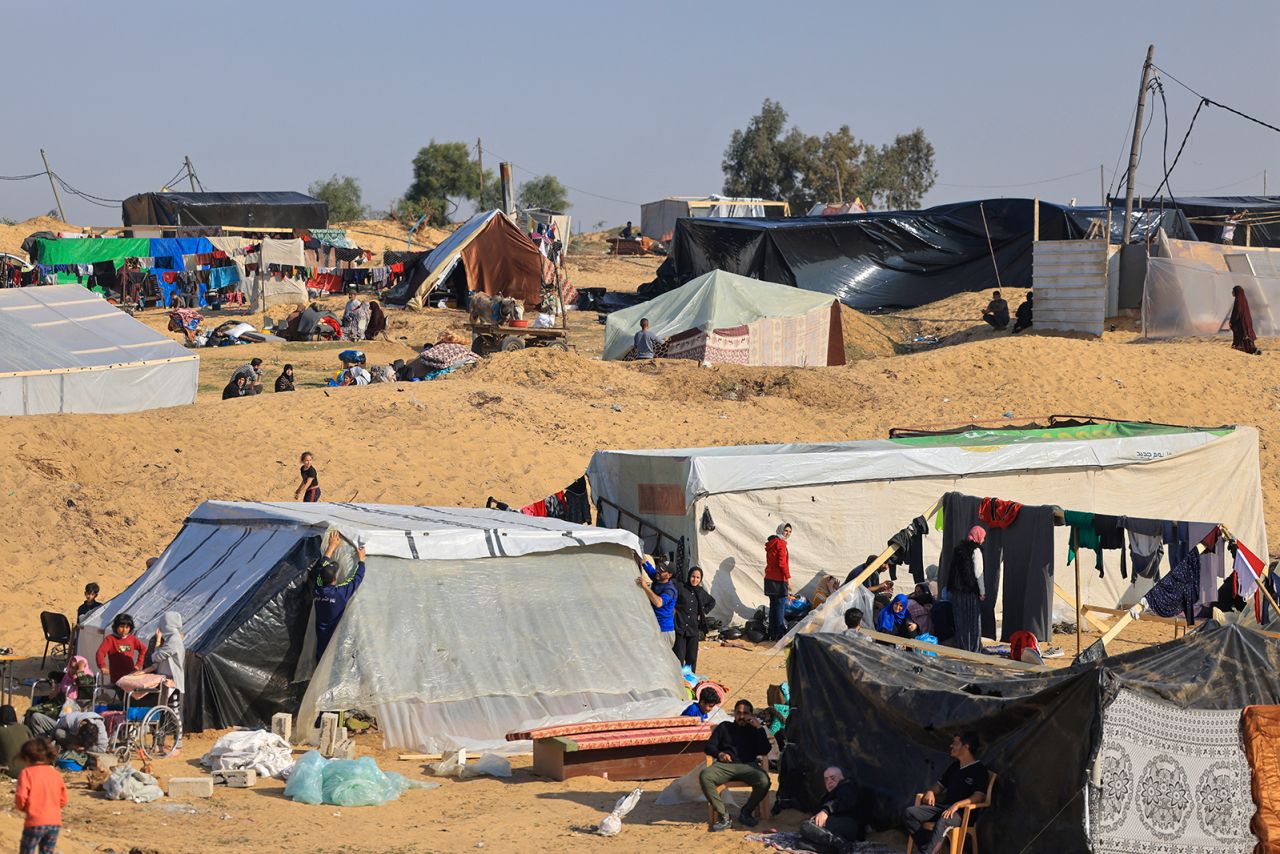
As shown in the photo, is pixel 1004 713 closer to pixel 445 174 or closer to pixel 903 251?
pixel 903 251

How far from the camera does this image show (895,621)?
13664mm

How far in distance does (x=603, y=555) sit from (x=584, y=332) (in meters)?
20.8

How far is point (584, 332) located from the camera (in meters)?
33.6

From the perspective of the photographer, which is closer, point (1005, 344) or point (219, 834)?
point (219, 834)

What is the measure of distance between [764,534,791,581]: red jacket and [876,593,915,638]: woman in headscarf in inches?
74.0

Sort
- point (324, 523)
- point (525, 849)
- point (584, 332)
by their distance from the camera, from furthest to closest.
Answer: point (584, 332) < point (324, 523) < point (525, 849)

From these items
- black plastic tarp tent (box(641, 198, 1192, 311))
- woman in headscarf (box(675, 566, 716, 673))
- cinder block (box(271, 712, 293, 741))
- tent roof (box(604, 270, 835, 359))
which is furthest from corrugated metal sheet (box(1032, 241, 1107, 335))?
cinder block (box(271, 712, 293, 741))

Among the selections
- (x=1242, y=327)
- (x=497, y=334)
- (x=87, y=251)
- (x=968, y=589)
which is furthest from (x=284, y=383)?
(x=1242, y=327)

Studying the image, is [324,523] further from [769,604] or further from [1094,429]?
[1094,429]

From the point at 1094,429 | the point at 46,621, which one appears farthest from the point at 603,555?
the point at 1094,429

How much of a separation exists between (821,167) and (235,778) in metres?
68.4

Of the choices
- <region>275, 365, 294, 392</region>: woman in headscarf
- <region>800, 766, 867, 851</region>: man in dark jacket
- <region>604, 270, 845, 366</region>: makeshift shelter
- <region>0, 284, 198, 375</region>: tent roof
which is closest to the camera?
→ <region>800, 766, 867, 851</region>: man in dark jacket

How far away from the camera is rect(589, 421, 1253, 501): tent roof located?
1627 centimetres

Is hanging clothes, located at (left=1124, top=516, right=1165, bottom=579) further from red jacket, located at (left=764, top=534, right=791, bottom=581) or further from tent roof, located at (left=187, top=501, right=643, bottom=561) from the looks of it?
tent roof, located at (left=187, top=501, right=643, bottom=561)
